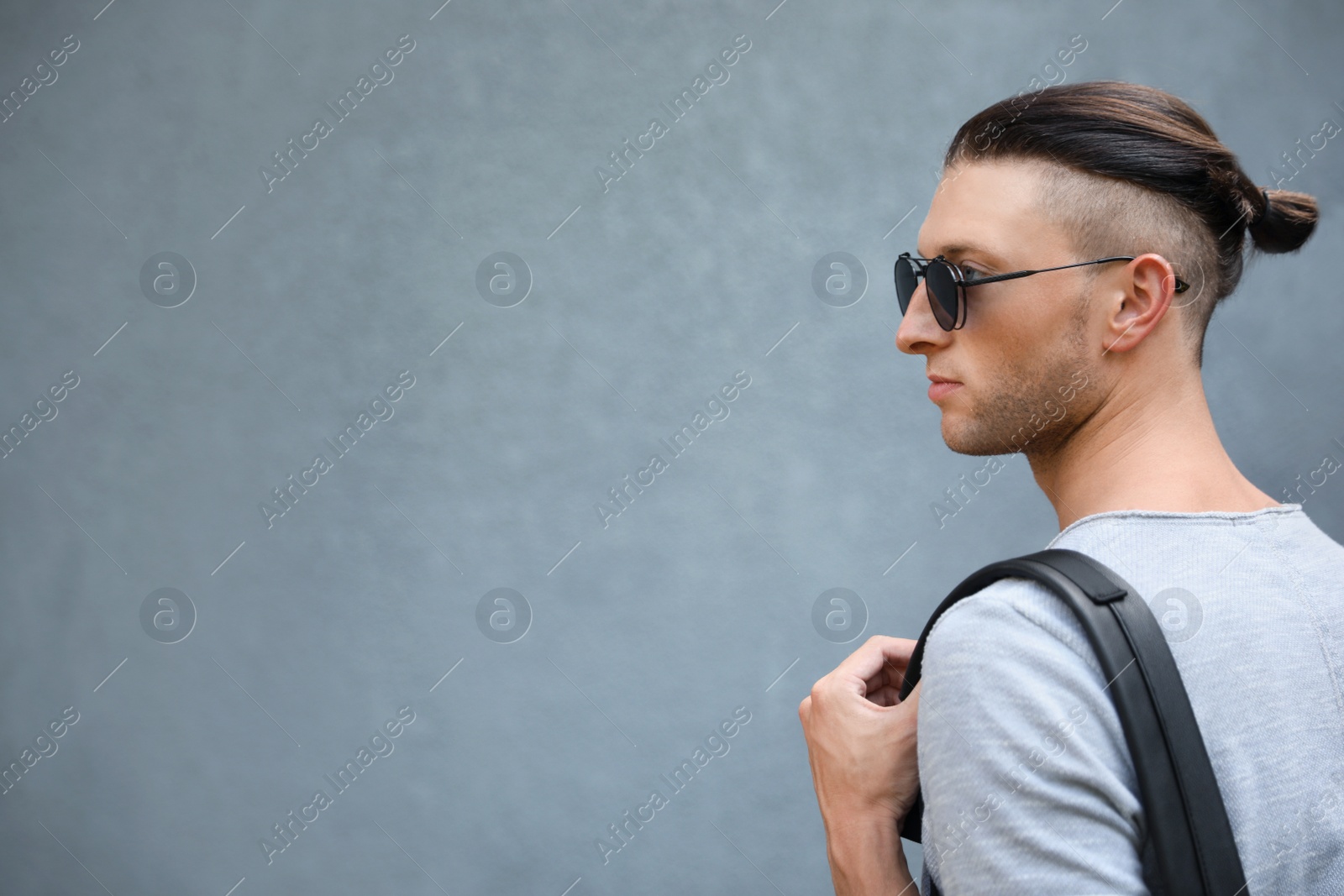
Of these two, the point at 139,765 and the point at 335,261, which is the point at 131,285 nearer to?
the point at 335,261

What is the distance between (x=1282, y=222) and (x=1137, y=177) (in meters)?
0.26

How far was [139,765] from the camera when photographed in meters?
2.66

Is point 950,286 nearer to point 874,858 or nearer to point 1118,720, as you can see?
point 1118,720

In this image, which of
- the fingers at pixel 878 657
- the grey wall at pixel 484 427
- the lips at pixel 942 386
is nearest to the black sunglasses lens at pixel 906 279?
the lips at pixel 942 386

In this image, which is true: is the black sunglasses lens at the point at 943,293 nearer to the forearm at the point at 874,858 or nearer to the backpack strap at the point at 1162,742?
the backpack strap at the point at 1162,742

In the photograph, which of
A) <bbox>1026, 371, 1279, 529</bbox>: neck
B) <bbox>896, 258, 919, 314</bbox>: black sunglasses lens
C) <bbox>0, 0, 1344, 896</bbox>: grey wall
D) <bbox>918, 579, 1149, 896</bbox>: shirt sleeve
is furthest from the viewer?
<bbox>0, 0, 1344, 896</bbox>: grey wall

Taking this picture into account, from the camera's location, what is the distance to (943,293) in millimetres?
1018

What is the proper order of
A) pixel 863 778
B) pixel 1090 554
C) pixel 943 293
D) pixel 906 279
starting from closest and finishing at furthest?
pixel 1090 554 → pixel 863 778 → pixel 943 293 → pixel 906 279

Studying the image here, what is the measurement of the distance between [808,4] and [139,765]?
118 inches

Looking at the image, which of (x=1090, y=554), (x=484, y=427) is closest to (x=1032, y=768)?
(x=1090, y=554)

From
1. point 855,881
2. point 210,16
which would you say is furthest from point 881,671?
point 210,16

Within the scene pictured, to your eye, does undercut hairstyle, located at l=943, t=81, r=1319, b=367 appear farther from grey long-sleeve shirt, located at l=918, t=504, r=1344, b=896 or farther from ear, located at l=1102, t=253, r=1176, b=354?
grey long-sleeve shirt, located at l=918, t=504, r=1344, b=896

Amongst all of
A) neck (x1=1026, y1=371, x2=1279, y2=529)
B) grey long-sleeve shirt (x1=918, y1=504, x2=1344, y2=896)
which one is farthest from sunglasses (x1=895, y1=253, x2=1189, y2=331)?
grey long-sleeve shirt (x1=918, y1=504, x2=1344, y2=896)

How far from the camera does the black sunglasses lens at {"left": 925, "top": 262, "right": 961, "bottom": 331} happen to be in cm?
101
